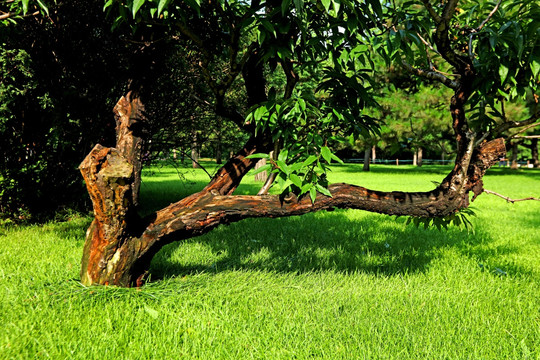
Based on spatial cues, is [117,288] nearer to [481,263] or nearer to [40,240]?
[40,240]

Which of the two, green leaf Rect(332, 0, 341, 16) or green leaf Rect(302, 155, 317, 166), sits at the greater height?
green leaf Rect(332, 0, 341, 16)

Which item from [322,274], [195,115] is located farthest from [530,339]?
[195,115]

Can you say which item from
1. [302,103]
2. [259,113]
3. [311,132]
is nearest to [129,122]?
[259,113]

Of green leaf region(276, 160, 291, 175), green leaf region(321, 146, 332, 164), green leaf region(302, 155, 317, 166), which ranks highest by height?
green leaf region(321, 146, 332, 164)

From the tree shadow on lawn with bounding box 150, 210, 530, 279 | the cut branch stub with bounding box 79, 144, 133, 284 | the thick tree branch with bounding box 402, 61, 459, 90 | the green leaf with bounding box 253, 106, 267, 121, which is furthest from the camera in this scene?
the tree shadow on lawn with bounding box 150, 210, 530, 279

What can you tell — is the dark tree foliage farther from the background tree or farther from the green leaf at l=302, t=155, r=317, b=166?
the green leaf at l=302, t=155, r=317, b=166

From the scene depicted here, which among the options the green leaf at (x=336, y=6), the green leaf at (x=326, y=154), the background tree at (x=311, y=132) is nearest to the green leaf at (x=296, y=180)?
the background tree at (x=311, y=132)

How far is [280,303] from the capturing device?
2990 mm

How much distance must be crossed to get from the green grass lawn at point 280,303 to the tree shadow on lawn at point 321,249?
0.02 metres

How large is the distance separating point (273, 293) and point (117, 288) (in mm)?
1216

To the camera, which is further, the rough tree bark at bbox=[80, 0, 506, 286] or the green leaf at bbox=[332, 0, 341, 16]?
the rough tree bark at bbox=[80, 0, 506, 286]

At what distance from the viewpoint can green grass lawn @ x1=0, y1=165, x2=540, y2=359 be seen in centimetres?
236

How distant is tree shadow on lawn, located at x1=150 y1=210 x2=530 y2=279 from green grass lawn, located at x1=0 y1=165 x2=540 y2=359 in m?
0.02

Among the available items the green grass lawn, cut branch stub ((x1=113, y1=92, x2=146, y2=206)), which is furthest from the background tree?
cut branch stub ((x1=113, y1=92, x2=146, y2=206))
